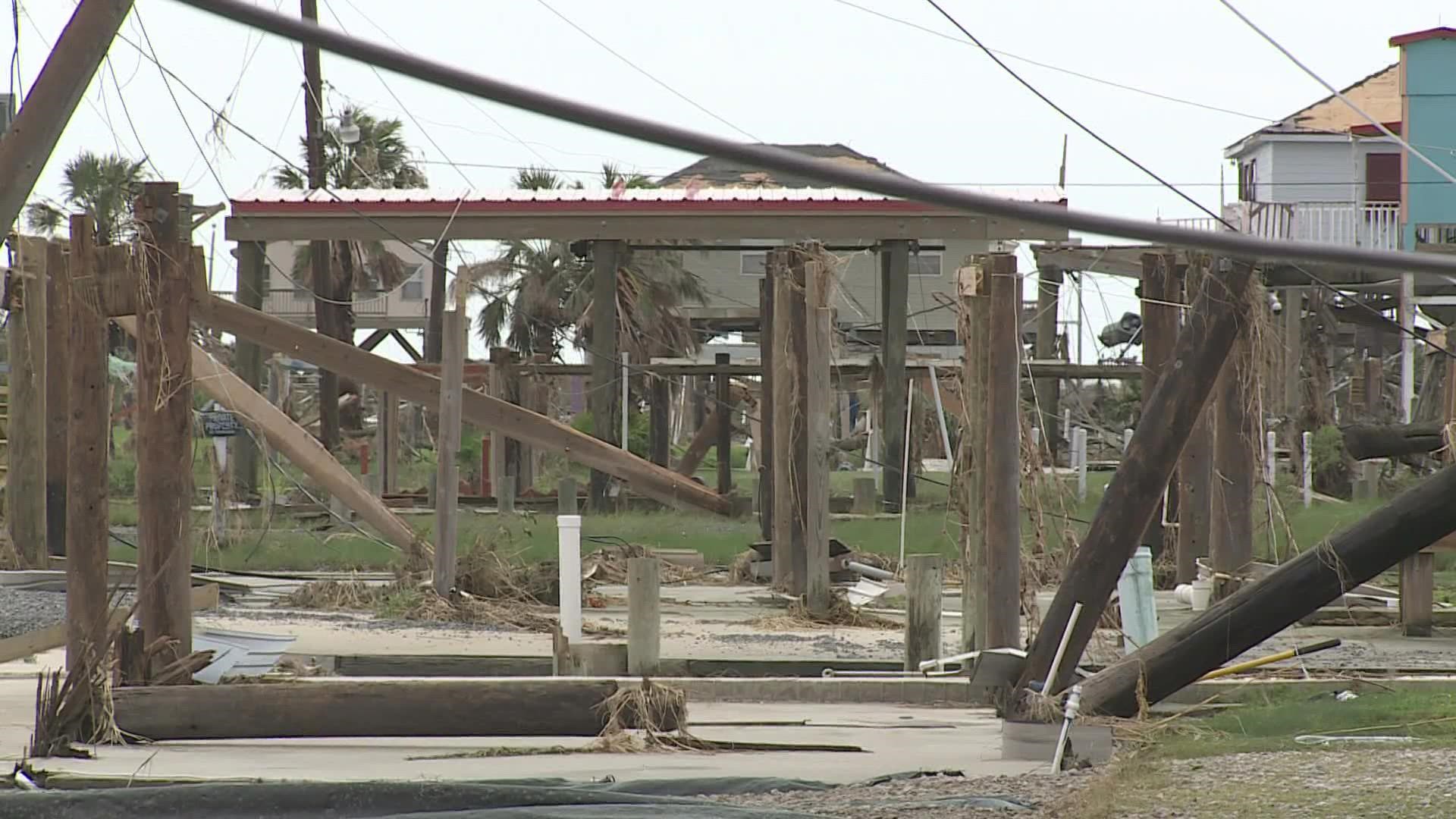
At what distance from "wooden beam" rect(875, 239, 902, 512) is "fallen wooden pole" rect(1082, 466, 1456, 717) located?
12853 mm

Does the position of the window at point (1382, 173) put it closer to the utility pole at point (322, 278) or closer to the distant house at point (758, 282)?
the distant house at point (758, 282)

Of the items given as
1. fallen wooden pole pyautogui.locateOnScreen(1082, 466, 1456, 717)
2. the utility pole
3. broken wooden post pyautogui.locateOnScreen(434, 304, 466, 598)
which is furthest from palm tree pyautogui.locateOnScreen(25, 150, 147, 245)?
fallen wooden pole pyautogui.locateOnScreen(1082, 466, 1456, 717)

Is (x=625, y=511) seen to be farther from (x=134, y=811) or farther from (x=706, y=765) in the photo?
(x=134, y=811)

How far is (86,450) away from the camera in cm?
866

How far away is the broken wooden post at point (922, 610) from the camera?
10.4 m

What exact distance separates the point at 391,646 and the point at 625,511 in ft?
37.5

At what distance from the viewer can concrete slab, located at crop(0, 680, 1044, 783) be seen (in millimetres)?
7199

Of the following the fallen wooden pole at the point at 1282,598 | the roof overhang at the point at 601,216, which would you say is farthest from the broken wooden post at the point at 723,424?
the fallen wooden pole at the point at 1282,598

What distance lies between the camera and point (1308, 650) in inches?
384

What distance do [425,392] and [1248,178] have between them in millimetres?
25272

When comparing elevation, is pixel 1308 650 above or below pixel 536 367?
below

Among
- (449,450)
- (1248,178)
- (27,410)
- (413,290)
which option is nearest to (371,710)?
(449,450)

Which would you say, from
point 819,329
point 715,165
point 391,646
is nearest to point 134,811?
point 391,646

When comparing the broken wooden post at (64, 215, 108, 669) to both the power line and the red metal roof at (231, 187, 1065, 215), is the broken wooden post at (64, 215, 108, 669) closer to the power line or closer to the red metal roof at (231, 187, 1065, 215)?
the power line
